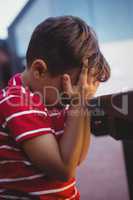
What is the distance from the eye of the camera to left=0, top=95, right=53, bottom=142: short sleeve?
639 mm

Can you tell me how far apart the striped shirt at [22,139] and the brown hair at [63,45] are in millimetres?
71

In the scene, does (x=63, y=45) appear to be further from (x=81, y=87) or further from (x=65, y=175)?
(x=65, y=175)

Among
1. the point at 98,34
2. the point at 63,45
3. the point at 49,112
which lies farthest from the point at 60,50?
the point at 98,34

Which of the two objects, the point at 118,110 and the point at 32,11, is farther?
the point at 32,11

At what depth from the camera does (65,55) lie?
676 mm

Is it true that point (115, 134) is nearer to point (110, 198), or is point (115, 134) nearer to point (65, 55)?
point (65, 55)

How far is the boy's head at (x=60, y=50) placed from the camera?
68cm

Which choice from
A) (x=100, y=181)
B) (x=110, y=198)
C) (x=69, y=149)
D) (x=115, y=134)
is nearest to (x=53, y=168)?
(x=69, y=149)

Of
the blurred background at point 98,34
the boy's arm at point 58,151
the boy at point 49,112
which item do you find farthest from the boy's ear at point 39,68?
the blurred background at point 98,34

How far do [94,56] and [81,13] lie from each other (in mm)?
2215

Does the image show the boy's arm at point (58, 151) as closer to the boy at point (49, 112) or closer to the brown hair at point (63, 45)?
the boy at point (49, 112)

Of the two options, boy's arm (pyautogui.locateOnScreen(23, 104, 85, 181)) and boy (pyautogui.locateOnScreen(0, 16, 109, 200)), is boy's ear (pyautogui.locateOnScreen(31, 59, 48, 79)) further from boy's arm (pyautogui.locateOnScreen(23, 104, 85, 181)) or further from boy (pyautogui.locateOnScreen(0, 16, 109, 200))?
boy's arm (pyautogui.locateOnScreen(23, 104, 85, 181))

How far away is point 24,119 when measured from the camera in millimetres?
643

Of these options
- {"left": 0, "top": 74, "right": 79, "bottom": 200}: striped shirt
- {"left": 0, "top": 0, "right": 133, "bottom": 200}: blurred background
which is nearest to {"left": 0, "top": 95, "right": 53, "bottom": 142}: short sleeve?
{"left": 0, "top": 74, "right": 79, "bottom": 200}: striped shirt
